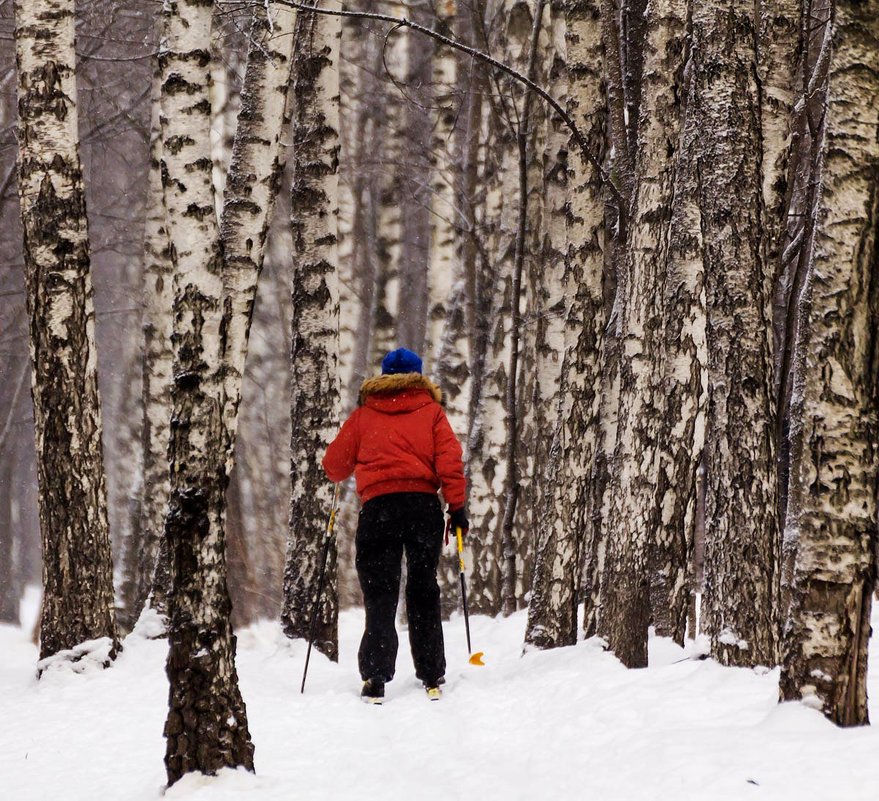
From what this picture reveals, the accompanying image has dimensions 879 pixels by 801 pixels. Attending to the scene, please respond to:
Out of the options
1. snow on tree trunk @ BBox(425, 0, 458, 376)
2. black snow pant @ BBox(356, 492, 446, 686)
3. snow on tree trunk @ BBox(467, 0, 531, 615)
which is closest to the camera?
black snow pant @ BBox(356, 492, 446, 686)

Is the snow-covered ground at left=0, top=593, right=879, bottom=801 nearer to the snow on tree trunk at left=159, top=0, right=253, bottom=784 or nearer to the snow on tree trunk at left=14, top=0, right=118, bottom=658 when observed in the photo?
the snow on tree trunk at left=159, top=0, right=253, bottom=784

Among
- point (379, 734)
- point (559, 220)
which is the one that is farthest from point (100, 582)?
point (559, 220)

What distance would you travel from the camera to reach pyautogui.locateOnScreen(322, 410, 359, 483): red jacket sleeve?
7484 millimetres

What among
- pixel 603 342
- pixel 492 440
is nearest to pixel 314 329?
pixel 603 342

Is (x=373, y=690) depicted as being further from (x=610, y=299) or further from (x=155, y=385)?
(x=155, y=385)

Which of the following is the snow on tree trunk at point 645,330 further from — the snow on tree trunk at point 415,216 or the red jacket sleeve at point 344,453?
the snow on tree trunk at point 415,216

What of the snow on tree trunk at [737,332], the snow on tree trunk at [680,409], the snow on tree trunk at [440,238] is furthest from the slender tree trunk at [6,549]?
the snow on tree trunk at [737,332]

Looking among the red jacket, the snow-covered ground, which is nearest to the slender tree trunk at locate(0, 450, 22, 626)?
the snow-covered ground

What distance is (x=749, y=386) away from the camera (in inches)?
241

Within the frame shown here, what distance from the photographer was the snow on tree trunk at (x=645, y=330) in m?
7.01

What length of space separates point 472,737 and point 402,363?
2639mm

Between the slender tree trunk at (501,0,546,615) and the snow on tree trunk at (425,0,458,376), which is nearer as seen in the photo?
the slender tree trunk at (501,0,546,615)

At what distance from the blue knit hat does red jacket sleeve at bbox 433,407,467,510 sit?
38 cm

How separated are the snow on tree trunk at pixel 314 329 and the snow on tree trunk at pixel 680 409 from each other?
99.0 inches
